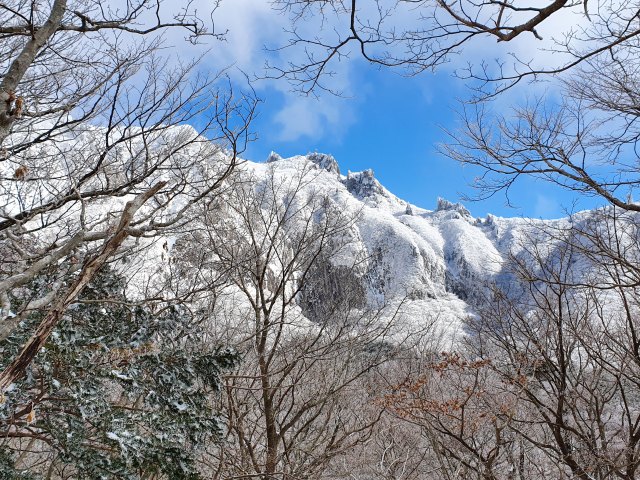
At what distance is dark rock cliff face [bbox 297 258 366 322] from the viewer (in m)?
5.51

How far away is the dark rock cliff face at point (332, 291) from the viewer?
217 inches

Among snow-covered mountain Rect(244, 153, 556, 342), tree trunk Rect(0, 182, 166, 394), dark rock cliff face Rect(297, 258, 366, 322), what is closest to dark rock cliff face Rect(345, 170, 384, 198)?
snow-covered mountain Rect(244, 153, 556, 342)

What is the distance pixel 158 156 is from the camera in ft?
12.7

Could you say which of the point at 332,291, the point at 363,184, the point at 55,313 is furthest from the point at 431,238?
the point at 55,313

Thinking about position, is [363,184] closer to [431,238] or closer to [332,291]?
[431,238]

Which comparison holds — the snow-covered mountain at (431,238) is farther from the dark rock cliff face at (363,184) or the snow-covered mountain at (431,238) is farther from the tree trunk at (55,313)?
the tree trunk at (55,313)

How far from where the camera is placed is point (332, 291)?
6.68m

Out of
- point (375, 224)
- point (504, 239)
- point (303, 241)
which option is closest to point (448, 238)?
point (504, 239)

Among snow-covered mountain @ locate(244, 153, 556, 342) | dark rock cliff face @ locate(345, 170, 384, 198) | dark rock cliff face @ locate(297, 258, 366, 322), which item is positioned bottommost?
dark rock cliff face @ locate(297, 258, 366, 322)

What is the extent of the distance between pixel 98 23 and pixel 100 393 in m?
3.21

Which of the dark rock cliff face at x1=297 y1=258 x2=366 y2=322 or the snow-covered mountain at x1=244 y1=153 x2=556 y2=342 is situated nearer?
the dark rock cliff face at x1=297 y1=258 x2=366 y2=322

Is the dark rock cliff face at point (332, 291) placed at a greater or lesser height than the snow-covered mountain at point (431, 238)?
lesser

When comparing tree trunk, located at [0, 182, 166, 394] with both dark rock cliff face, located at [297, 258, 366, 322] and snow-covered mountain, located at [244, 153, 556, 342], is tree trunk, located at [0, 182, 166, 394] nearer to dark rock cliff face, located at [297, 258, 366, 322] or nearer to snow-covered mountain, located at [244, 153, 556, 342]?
dark rock cliff face, located at [297, 258, 366, 322]

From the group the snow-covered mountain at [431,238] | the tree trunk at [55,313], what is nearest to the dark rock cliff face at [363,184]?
the snow-covered mountain at [431,238]
